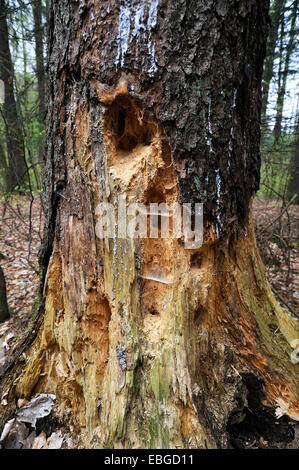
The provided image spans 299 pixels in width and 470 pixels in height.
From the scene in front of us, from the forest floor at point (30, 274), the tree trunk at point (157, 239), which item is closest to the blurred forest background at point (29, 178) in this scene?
the forest floor at point (30, 274)

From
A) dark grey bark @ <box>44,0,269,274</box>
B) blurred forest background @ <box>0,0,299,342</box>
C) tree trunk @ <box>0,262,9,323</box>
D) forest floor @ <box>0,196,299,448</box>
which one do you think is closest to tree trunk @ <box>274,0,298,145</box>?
blurred forest background @ <box>0,0,299,342</box>

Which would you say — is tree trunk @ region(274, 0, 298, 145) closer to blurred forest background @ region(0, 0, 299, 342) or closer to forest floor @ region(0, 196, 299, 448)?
blurred forest background @ region(0, 0, 299, 342)

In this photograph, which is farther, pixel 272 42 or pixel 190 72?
pixel 272 42

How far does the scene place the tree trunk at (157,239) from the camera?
140cm

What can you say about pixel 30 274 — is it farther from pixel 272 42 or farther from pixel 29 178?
pixel 272 42

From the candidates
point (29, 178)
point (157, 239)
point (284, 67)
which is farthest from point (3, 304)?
point (284, 67)

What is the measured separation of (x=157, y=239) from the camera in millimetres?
1664

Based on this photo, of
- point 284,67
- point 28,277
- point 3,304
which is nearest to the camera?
point 3,304

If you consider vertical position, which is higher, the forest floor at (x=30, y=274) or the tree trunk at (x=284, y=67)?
the tree trunk at (x=284, y=67)

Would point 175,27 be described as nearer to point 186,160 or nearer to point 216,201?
point 186,160

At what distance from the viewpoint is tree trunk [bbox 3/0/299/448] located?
1396 millimetres

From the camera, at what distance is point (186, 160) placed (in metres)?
1.48

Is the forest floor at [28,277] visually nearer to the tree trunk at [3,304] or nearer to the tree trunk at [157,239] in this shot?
the tree trunk at [3,304]

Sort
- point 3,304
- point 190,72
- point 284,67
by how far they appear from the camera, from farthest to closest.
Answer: point 284,67, point 3,304, point 190,72
